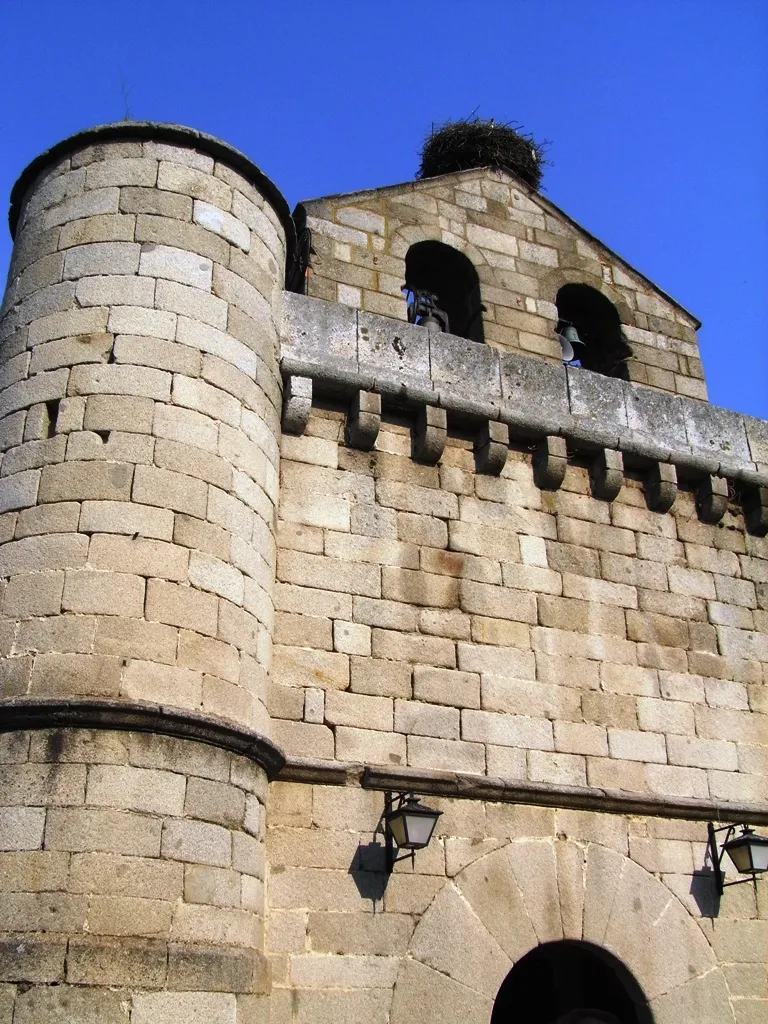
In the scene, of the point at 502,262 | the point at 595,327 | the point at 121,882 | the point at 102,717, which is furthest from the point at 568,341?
the point at 121,882

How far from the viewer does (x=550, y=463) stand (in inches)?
287

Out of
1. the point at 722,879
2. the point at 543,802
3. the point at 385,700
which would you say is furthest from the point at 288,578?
the point at 722,879

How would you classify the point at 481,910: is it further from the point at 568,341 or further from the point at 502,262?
the point at 502,262

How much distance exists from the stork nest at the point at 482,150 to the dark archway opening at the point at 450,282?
1.04m

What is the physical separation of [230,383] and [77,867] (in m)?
2.75

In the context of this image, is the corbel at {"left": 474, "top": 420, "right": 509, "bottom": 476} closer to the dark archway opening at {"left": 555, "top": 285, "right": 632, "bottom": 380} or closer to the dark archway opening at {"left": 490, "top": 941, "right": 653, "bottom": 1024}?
the dark archway opening at {"left": 555, "top": 285, "right": 632, "bottom": 380}

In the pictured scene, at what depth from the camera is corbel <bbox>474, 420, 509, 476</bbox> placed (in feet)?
23.4

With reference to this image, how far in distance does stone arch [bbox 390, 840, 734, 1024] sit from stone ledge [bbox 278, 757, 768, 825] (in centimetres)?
26

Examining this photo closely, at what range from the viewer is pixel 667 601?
7.35m

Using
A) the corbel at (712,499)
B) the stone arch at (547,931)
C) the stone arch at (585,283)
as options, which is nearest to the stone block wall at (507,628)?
the corbel at (712,499)

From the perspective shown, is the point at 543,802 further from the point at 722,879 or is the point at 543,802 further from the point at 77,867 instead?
the point at 77,867

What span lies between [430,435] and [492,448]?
45 cm

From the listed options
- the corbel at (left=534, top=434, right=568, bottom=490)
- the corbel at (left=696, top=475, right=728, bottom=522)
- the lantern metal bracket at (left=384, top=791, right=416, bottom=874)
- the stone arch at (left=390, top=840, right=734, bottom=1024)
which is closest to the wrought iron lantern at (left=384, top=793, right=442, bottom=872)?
the lantern metal bracket at (left=384, top=791, right=416, bottom=874)

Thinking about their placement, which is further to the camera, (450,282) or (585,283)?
(585,283)
